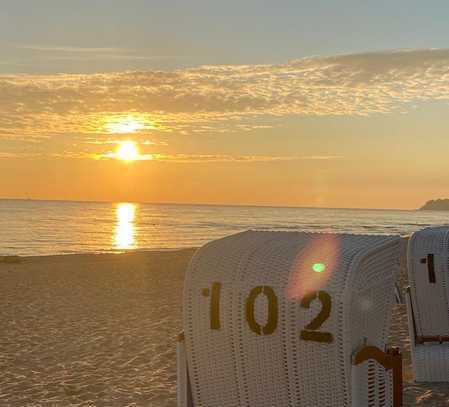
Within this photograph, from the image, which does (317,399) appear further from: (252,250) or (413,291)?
(413,291)

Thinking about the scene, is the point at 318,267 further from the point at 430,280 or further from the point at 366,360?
the point at 430,280

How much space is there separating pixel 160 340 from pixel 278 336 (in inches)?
283

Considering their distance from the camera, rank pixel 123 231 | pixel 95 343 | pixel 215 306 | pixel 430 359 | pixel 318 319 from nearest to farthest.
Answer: pixel 318 319
pixel 215 306
pixel 430 359
pixel 95 343
pixel 123 231

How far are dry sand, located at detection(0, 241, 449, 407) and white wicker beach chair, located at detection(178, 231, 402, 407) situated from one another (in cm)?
334

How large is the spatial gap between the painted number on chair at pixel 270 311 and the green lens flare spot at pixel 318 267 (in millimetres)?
168

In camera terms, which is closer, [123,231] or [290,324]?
[290,324]

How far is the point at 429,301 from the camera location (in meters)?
6.82

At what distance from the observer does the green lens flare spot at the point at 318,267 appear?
3566 millimetres

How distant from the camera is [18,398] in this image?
7375 millimetres

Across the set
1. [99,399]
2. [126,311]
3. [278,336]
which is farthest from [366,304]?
[126,311]

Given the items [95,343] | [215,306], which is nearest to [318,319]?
[215,306]

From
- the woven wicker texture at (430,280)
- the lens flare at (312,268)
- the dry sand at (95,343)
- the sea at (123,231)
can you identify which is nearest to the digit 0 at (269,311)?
the lens flare at (312,268)

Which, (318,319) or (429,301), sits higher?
(429,301)

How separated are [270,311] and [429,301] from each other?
154 inches
